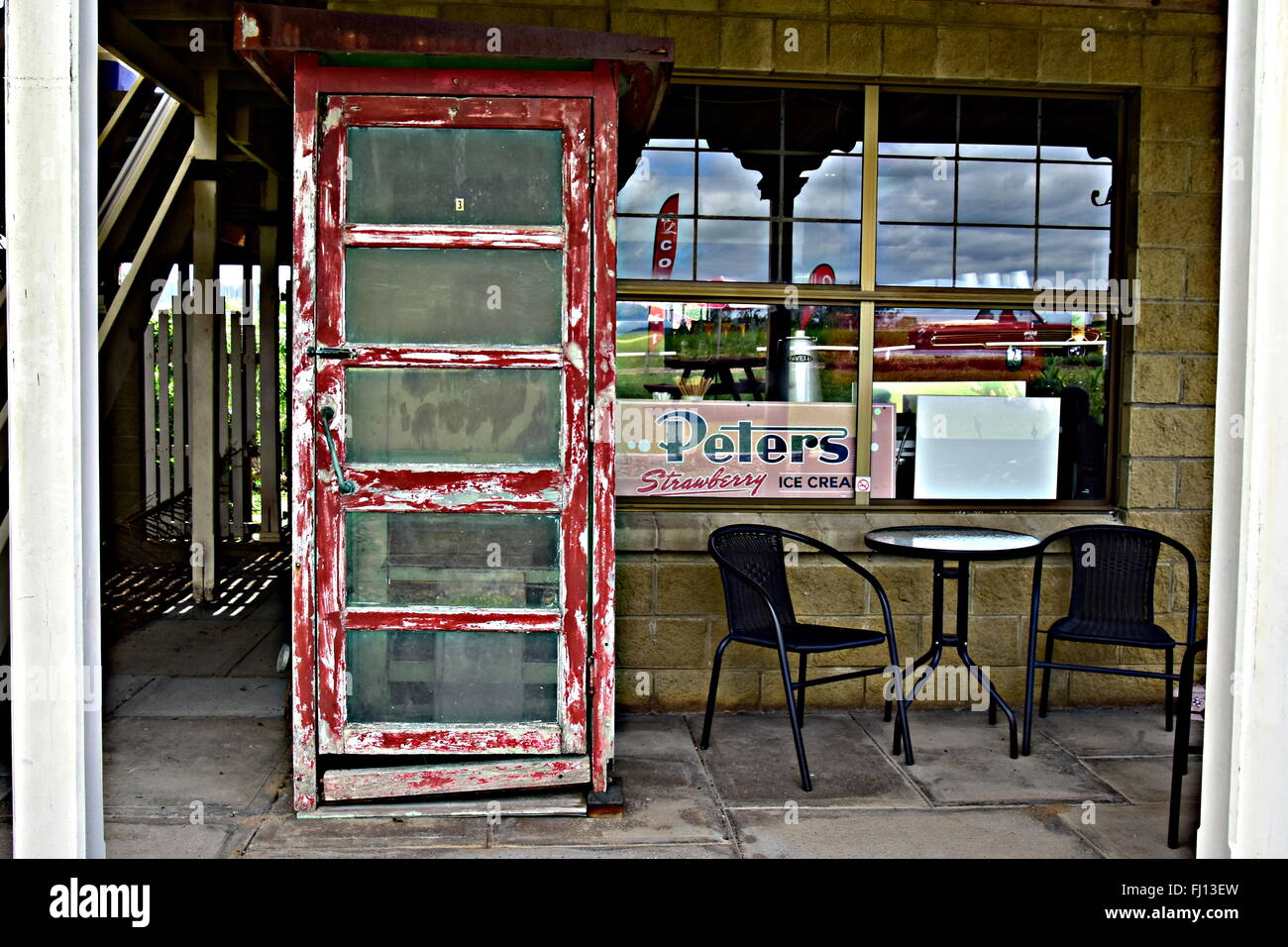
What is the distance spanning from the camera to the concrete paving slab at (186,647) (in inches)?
225

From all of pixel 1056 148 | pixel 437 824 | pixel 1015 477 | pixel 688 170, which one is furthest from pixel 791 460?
pixel 437 824

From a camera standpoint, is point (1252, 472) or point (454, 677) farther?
point (454, 677)

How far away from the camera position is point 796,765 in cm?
440

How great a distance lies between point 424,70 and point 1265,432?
2.82 m

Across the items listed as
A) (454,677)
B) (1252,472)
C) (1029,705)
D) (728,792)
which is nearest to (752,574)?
(728,792)

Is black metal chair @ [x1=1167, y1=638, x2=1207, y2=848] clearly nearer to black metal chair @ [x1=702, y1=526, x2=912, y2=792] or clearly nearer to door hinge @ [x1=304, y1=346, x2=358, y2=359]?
black metal chair @ [x1=702, y1=526, x2=912, y2=792]

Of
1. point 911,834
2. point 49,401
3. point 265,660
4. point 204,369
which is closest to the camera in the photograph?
point 49,401

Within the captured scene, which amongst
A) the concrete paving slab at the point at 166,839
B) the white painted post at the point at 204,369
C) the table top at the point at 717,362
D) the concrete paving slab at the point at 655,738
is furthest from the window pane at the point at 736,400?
the white painted post at the point at 204,369

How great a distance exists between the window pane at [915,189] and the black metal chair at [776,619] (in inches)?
65.4

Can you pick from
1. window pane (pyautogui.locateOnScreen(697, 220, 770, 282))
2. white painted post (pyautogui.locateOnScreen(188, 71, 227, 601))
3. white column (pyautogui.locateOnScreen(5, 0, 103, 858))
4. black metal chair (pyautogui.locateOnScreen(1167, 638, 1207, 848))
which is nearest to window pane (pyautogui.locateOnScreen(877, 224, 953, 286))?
window pane (pyautogui.locateOnScreen(697, 220, 770, 282))

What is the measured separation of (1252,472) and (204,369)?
271 inches

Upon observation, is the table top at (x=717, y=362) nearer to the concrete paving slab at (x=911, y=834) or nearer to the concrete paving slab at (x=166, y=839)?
the concrete paving slab at (x=911, y=834)

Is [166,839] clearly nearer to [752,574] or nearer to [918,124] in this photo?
[752,574]

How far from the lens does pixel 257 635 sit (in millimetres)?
6430
